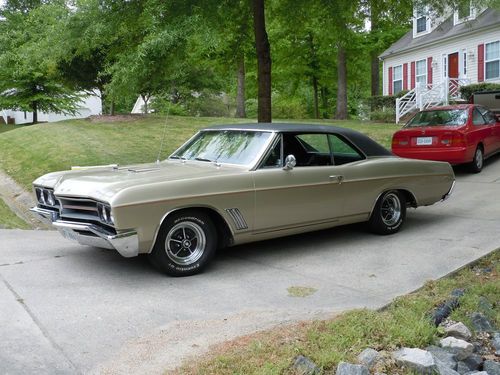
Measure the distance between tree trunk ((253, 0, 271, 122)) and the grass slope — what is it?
25.2ft

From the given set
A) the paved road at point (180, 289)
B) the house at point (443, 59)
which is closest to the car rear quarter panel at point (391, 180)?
the paved road at point (180, 289)

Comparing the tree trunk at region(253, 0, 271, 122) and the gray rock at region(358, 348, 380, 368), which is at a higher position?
the tree trunk at region(253, 0, 271, 122)

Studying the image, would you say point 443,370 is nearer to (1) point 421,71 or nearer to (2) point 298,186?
(2) point 298,186

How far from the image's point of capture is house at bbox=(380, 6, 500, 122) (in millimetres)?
23656

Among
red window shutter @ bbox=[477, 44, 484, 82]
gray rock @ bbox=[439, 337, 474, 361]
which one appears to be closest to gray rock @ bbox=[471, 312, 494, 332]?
gray rock @ bbox=[439, 337, 474, 361]

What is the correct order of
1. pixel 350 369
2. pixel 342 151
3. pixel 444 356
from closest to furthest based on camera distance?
pixel 350 369, pixel 444 356, pixel 342 151

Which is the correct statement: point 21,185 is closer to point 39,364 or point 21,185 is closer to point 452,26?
point 39,364

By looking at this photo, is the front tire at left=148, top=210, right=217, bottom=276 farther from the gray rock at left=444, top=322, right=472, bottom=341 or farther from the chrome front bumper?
the gray rock at left=444, top=322, right=472, bottom=341

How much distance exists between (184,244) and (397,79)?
26.6 meters

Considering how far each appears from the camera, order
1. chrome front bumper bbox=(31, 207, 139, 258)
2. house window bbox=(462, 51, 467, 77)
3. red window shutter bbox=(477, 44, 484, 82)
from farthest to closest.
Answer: house window bbox=(462, 51, 467, 77) → red window shutter bbox=(477, 44, 484, 82) → chrome front bumper bbox=(31, 207, 139, 258)

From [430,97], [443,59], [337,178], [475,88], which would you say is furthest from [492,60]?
[337,178]

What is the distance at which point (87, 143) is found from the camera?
13.8 m

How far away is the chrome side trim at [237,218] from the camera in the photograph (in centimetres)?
554

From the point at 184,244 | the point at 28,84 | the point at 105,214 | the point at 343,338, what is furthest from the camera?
the point at 28,84
